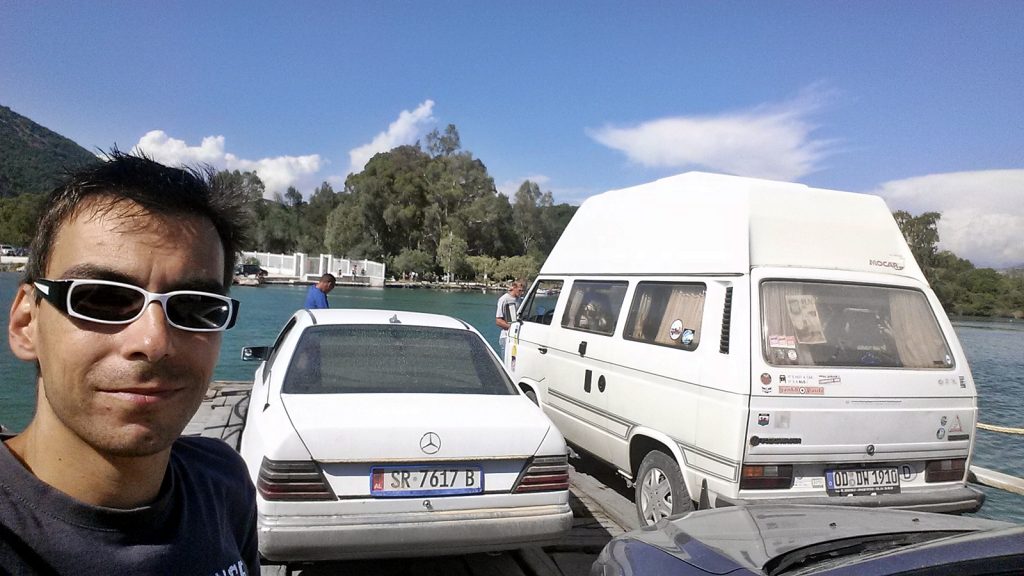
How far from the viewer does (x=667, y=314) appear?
5285 millimetres

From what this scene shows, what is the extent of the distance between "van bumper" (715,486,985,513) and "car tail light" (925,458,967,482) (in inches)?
3.0

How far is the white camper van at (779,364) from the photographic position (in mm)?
4207

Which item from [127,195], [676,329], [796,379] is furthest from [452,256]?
[127,195]

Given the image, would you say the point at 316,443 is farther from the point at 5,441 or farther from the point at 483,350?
the point at 5,441

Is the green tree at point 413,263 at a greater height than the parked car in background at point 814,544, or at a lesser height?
greater

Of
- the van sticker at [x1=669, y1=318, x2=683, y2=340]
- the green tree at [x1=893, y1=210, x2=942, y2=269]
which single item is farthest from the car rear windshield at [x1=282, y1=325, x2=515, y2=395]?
the green tree at [x1=893, y1=210, x2=942, y2=269]

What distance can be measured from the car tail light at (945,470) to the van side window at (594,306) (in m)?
2.59

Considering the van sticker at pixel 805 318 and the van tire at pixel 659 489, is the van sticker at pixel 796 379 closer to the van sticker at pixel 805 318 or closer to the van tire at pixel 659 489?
the van sticker at pixel 805 318

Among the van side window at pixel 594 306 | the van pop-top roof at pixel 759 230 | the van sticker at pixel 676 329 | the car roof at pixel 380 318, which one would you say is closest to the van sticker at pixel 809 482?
the van sticker at pixel 676 329

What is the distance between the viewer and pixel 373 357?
4.48m

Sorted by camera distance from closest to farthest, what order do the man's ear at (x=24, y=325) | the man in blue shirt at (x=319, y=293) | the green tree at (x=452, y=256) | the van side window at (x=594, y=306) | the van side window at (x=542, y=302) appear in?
the man's ear at (x=24, y=325) → the van side window at (x=594, y=306) → the van side window at (x=542, y=302) → the man in blue shirt at (x=319, y=293) → the green tree at (x=452, y=256)

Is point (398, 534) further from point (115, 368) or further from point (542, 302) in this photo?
point (542, 302)

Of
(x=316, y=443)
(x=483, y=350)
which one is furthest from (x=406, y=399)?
(x=483, y=350)

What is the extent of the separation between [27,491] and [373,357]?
136 inches
